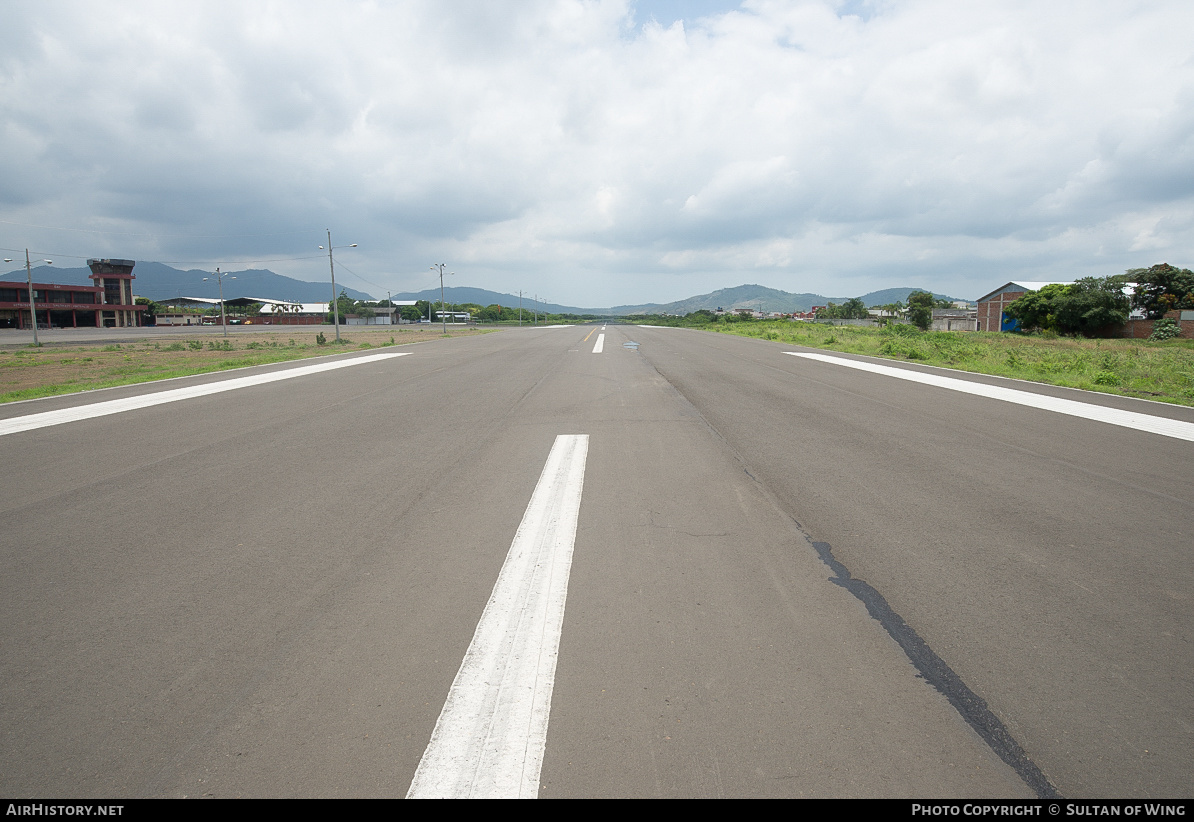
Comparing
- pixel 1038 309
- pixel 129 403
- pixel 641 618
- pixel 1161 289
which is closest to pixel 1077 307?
pixel 1038 309

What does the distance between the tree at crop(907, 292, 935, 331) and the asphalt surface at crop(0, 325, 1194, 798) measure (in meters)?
83.4

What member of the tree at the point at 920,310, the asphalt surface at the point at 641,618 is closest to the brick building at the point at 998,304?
the tree at the point at 920,310

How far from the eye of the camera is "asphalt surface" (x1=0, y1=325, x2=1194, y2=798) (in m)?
2.21

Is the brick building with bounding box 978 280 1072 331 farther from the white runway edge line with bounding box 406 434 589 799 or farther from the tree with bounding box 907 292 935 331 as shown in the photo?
the white runway edge line with bounding box 406 434 589 799

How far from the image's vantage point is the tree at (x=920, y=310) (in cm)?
8088

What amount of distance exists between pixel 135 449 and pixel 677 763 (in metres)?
7.89

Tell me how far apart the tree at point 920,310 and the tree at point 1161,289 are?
22.4m

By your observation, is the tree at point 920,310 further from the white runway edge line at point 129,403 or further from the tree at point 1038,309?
the white runway edge line at point 129,403

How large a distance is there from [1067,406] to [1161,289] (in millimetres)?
66772

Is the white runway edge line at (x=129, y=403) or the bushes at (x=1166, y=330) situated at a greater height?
the bushes at (x=1166, y=330)
